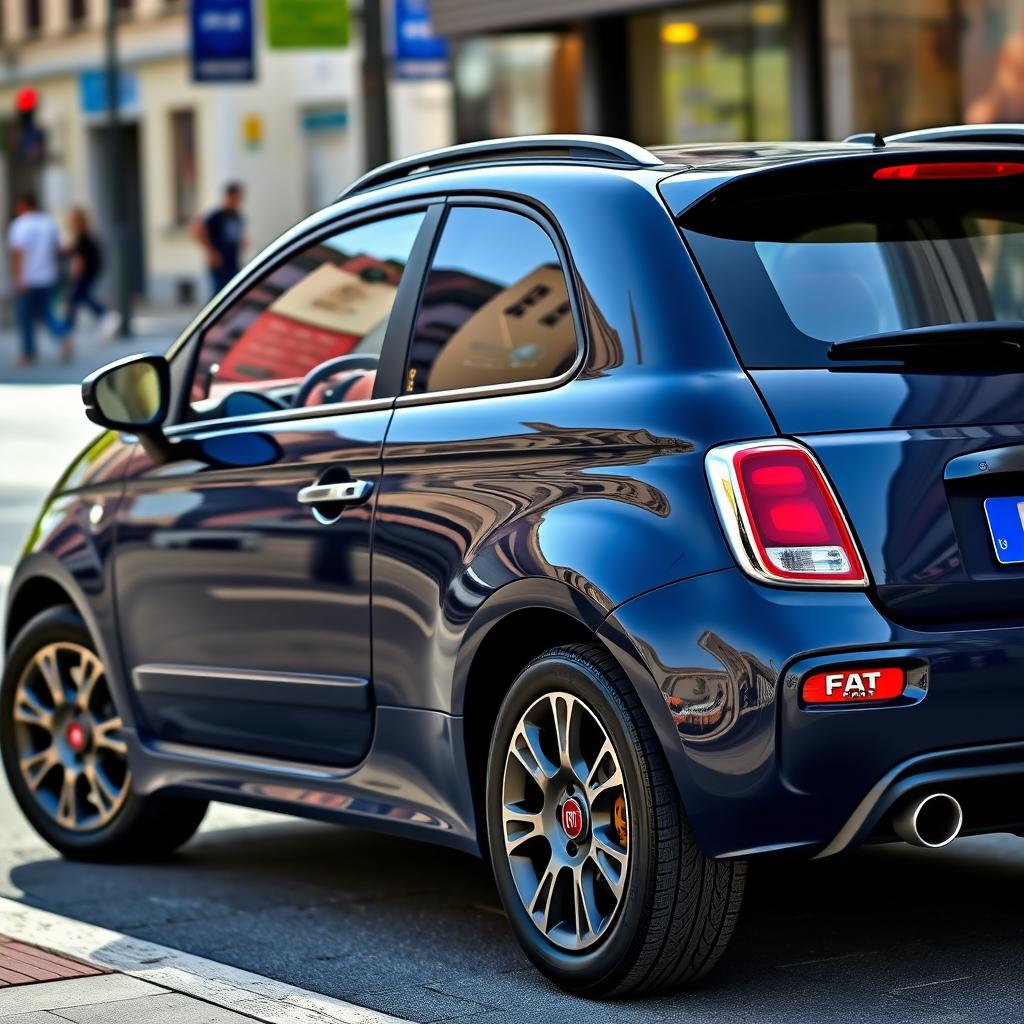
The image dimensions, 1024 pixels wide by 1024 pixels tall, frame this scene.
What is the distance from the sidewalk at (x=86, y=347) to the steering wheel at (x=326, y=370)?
2141cm

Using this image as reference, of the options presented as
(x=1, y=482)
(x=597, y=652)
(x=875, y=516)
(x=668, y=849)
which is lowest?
(x=1, y=482)

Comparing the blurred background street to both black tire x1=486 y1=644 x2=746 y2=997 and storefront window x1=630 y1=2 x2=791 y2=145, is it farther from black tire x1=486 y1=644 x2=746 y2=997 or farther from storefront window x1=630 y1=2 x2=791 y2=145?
black tire x1=486 y1=644 x2=746 y2=997

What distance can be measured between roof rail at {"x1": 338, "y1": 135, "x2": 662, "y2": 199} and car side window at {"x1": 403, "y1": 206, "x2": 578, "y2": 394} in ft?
0.60

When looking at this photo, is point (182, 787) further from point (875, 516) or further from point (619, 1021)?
point (875, 516)

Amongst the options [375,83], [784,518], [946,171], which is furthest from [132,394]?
[375,83]

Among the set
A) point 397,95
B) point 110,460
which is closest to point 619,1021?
point 110,460

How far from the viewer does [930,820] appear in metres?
4.50

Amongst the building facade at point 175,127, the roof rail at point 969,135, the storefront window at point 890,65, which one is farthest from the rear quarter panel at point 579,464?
the building facade at point 175,127

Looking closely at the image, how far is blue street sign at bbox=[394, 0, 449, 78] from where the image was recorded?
25.9 m

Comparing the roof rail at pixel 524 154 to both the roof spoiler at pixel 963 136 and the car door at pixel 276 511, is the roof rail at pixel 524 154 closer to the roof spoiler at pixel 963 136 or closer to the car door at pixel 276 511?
the car door at pixel 276 511

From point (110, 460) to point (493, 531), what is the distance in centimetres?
185

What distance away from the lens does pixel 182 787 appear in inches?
243

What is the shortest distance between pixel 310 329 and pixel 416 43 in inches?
806

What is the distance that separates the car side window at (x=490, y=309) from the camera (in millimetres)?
5090
